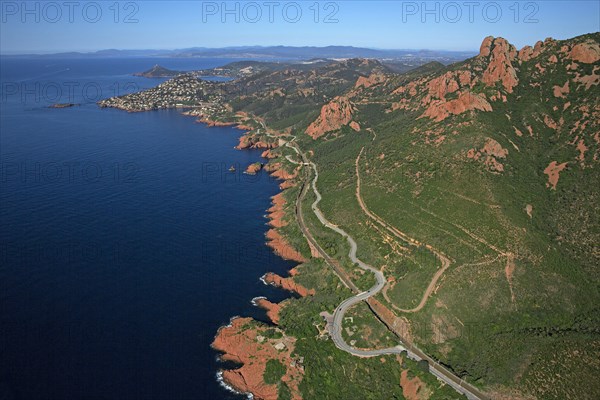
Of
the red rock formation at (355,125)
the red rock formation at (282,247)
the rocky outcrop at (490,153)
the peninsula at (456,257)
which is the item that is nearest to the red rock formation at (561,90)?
the peninsula at (456,257)

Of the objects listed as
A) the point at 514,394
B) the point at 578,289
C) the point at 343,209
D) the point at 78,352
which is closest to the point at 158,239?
the point at 78,352

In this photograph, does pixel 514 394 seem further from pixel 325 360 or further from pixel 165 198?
pixel 165 198

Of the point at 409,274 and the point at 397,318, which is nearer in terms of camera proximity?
the point at 397,318

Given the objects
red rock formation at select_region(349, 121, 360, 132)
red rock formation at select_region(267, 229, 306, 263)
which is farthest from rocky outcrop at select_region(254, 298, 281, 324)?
red rock formation at select_region(349, 121, 360, 132)

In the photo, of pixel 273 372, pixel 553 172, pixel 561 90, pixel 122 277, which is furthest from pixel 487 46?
pixel 122 277

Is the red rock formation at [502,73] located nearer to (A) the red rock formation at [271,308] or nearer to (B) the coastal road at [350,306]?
(B) the coastal road at [350,306]
